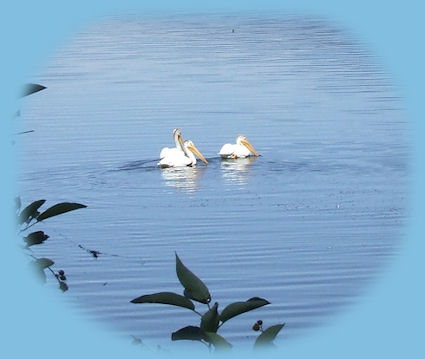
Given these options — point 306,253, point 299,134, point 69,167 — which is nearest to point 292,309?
point 306,253

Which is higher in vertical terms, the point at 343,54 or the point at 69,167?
the point at 69,167

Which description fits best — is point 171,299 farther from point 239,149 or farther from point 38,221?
point 239,149

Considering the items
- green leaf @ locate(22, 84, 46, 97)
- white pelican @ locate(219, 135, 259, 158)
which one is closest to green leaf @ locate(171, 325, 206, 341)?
green leaf @ locate(22, 84, 46, 97)

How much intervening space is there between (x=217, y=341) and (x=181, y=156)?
969cm

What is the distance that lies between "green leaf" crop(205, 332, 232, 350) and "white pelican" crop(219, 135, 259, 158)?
31.9ft

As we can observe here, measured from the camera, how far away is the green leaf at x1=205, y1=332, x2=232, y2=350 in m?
2.21

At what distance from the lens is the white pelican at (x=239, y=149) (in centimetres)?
1203

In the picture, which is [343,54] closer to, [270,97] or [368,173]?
[270,97]

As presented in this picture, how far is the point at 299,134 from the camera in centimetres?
1327

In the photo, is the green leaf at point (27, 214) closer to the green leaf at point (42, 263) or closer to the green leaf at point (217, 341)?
the green leaf at point (42, 263)

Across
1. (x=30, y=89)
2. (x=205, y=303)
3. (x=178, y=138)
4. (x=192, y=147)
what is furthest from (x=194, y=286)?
(x=178, y=138)

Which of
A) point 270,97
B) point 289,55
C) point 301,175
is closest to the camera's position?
point 301,175

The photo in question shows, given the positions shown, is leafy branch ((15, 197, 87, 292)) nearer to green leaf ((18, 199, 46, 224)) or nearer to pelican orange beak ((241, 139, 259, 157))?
green leaf ((18, 199, 46, 224))

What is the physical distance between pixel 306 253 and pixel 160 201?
7.89 feet
